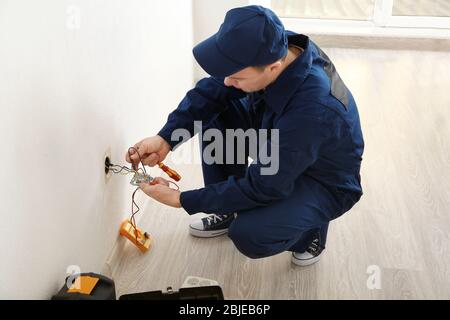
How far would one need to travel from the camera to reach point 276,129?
1.29 meters

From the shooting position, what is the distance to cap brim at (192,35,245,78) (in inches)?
45.3

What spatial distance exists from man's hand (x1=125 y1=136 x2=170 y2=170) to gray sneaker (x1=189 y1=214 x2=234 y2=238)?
12.6 inches

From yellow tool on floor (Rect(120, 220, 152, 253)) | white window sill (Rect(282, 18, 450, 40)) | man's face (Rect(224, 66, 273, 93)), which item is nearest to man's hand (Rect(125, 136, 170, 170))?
yellow tool on floor (Rect(120, 220, 152, 253))

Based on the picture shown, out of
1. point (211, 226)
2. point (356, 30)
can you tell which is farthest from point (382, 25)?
point (211, 226)

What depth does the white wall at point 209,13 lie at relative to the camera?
2582mm

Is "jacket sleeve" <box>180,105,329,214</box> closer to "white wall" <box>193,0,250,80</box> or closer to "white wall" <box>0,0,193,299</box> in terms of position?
"white wall" <box>0,0,193,299</box>

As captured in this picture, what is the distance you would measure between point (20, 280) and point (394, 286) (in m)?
1.00

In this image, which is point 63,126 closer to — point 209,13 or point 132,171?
point 132,171

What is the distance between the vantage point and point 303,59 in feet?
4.16
